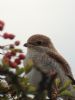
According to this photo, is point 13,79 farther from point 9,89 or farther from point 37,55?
point 37,55

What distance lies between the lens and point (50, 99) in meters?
1.68

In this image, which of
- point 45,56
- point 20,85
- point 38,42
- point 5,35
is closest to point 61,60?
point 45,56

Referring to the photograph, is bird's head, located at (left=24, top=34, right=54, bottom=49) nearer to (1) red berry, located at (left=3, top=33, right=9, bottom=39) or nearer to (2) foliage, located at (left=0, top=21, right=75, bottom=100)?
(1) red berry, located at (left=3, top=33, right=9, bottom=39)

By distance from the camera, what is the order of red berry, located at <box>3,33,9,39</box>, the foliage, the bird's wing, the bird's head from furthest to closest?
the bird's head
the bird's wing
red berry, located at <box>3,33,9,39</box>
the foliage

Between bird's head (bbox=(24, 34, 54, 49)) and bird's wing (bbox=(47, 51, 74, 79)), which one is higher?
bird's head (bbox=(24, 34, 54, 49))

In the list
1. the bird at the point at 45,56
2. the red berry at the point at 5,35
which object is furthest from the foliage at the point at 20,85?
the bird at the point at 45,56

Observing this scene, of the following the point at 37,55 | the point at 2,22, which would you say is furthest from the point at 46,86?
the point at 37,55

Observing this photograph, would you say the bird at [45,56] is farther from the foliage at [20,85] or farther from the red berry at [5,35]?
the foliage at [20,85]

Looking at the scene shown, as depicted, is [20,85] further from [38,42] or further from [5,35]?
[38,42]

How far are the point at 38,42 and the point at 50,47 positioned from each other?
590 millimetres

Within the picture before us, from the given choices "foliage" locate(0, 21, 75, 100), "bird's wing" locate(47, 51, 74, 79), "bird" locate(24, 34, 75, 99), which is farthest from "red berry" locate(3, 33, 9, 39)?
"bird's wing" locate(47, 51, 74, 79)

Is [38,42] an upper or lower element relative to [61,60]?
upper

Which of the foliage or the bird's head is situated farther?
the bird's head

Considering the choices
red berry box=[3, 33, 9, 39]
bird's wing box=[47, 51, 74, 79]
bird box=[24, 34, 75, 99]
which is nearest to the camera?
red berry box=[3, 33, 9, 39]
